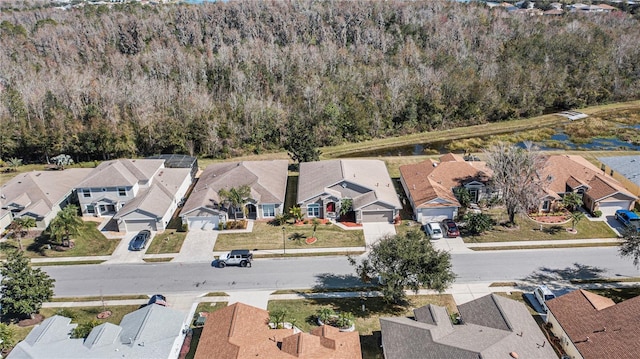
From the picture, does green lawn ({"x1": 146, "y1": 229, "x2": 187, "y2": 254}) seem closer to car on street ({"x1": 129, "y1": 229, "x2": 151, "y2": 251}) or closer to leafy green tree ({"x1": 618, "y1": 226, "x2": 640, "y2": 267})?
car on street ({"x1": 129, "y1": 229, "x2": 151, "y2": 251})

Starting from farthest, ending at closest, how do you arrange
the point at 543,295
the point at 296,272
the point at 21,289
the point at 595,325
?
the point at 296,272 → the point at 543,295 → the point at 21,289 → the point at 595,325

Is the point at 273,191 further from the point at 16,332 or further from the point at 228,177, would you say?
the point at 16,332

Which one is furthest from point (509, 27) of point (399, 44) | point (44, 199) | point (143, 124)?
point (44, 199)

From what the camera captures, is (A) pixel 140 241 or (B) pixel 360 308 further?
(A) pixel 140 241

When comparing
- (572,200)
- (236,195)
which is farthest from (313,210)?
(572,200)

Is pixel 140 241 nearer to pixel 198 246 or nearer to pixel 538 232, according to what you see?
pixel 198 246

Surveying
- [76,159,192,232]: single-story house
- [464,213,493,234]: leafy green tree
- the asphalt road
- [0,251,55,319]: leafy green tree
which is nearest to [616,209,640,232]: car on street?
the asphalt road

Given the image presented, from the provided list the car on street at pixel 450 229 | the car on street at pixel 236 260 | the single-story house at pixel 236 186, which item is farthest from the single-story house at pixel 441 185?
the car on street at pixel 236 260
